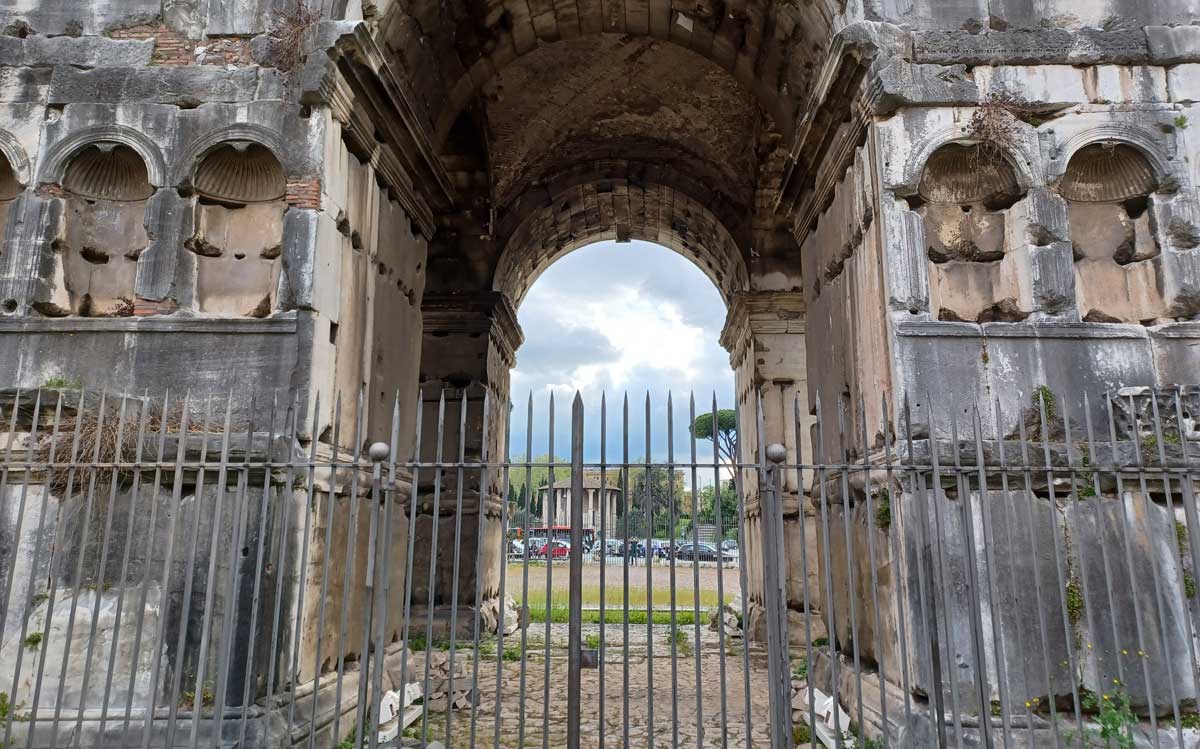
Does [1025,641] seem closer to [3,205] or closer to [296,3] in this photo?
[296,3]

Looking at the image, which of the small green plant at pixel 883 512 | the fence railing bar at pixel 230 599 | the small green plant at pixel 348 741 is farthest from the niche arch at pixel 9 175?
the small green plant at pixel 883 512

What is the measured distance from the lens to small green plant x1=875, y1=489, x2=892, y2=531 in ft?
18.0

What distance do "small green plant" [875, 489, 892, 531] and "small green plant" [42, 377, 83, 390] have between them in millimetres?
5617

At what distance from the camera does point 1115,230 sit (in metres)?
5.96

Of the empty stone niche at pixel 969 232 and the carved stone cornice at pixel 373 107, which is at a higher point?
the carved stone cornice at pixel 373 107

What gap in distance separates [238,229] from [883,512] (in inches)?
207

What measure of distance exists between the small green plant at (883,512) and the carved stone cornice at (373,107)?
4.85 meters

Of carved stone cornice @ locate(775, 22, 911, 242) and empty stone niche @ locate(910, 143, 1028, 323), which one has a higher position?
carved stone cornice @ locate(775, 22, 911, 242)

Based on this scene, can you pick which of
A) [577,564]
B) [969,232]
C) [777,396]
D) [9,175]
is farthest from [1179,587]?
[9,175]

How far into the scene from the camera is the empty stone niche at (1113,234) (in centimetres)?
577

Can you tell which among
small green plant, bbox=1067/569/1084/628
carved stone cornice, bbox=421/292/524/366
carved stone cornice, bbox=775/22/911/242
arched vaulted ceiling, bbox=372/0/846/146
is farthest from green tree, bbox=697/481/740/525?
small green plant, bbox=1067/569/1084/628

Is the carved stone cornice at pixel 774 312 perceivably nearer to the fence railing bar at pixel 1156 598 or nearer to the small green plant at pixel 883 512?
the small green plant at pixel 883 512

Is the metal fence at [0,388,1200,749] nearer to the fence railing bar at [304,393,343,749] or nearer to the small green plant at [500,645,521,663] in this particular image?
the fence railing bar at [304,393,343,749]

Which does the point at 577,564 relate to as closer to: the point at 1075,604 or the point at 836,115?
the point at 1075,604
